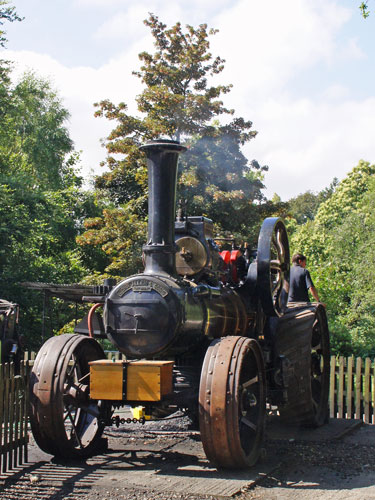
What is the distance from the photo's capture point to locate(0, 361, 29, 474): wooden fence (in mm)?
5945

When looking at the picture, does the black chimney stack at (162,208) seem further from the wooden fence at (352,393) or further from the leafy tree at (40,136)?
the leafy tree at (40,136)

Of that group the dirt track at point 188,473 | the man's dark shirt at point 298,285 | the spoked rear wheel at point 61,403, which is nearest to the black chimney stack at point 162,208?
the spoked rear wheel at point 61,403

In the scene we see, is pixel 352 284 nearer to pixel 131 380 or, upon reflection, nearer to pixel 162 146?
pixel 162 146

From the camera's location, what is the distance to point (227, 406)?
5516 mm

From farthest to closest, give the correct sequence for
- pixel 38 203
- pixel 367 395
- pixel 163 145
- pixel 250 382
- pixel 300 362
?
pixel 38 203 < pixel 367 395 < pixel 300 362 < pixel 163 145 < pixel 250 382

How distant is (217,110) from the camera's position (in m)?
17.6

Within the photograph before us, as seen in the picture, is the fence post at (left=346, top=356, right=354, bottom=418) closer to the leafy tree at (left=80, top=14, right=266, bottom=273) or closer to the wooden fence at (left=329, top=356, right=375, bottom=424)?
the wooden fence at (left=329, top=356, right=375, bottom=424)

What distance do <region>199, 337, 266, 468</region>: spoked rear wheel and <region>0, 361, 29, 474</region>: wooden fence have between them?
1.78 m

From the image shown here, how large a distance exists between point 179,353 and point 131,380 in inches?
28.8

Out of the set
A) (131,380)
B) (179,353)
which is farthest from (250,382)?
(131,380)

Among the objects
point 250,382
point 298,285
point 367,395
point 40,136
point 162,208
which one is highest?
point 40,136

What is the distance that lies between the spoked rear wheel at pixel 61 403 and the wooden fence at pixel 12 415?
0.65 ft

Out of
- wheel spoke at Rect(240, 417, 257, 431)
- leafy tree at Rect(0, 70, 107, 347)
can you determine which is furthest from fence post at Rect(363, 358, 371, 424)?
leafy tree at Rect(0, 70, 107, 347)

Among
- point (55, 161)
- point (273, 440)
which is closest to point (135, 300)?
point (273, 440)
